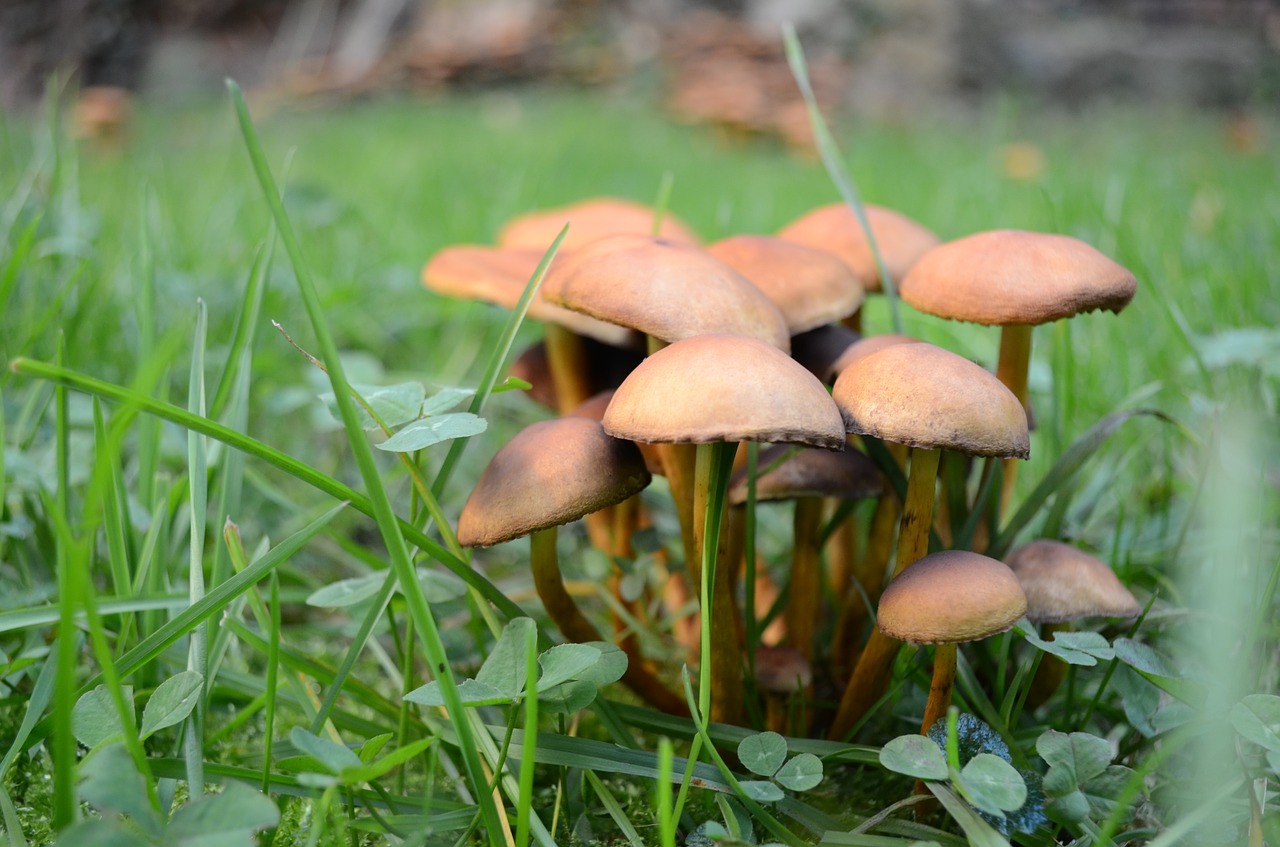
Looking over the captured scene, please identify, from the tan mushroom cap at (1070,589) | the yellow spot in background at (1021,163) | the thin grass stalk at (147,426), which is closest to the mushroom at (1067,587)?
the tan mushroom cap at (1070,589)

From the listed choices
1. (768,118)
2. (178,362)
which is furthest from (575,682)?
(768,118)

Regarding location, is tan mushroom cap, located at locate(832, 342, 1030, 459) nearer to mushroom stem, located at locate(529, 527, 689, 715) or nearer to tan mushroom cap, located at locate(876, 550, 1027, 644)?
tan mushroom cap, located at locate(876, 550, 1027, 644)

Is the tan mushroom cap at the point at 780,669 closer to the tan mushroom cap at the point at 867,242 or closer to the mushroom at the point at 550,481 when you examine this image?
the mushroom at the point at 550,481

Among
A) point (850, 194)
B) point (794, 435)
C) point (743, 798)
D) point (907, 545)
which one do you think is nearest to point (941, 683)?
point (907, 545)

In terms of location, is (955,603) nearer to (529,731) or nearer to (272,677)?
(529,731)

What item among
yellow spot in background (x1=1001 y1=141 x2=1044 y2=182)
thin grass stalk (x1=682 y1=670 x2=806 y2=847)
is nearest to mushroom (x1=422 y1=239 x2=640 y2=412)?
thin grass stalk (x1=682 y1=670 x2=806 y2=847)

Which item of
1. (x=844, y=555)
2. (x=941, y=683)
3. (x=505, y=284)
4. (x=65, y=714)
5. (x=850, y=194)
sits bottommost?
(x=844, y=555)

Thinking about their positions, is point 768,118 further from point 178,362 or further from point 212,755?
point 212,755
